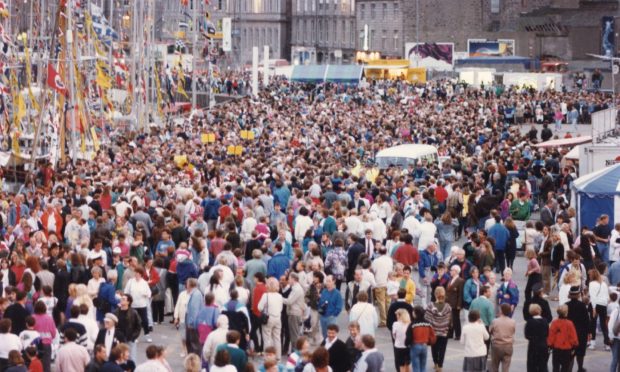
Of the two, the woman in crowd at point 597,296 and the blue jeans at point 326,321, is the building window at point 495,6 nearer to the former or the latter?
the woman in crowd at point 597,296

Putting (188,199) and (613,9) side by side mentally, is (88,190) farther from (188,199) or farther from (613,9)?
(613,9)

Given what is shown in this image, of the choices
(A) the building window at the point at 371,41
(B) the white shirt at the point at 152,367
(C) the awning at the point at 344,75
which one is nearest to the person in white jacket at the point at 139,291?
(B) the white shirt at the point at 152,367

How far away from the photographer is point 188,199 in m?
31.9

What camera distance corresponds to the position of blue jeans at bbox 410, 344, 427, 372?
21516 millimetres

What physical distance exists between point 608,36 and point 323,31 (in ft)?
176

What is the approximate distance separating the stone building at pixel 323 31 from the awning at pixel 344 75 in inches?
1983

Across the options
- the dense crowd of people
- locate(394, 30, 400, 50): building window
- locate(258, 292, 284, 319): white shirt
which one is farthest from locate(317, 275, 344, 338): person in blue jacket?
locate(394, 30, 400, 50): building window

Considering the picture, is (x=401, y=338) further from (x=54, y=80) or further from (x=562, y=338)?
(x=54, y=80)

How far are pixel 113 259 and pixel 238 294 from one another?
159 inches

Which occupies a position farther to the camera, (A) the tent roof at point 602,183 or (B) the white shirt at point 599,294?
(A) the tent roof at point 602,183

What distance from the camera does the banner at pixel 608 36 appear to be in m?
101

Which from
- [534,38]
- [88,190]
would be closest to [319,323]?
[88,190]

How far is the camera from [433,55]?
107 metres

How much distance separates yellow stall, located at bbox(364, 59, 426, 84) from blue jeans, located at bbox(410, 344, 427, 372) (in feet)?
240
